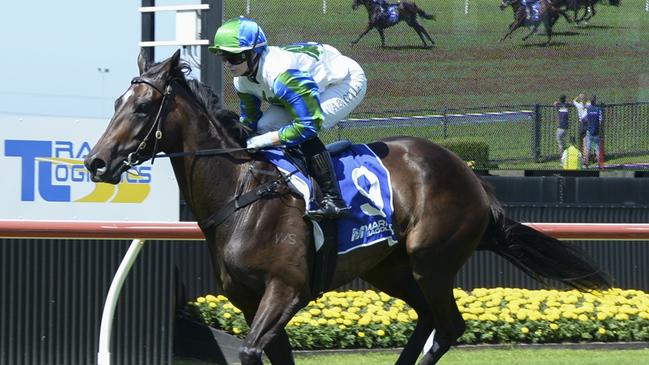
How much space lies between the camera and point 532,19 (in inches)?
351

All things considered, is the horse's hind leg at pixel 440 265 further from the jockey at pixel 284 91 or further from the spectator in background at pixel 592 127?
the spectator in background at pixel 592 127

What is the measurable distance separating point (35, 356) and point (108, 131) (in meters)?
1.98

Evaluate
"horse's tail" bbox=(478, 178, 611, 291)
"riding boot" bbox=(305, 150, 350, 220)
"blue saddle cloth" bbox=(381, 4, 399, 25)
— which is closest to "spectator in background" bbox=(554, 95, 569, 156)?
"blue saddle cloth" bbox=(381, 4, 399, 25)

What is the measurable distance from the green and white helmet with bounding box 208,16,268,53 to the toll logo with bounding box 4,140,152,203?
5.77 feet

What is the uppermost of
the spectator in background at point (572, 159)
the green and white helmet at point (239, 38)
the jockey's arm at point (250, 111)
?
the green and white helmet at point (239, 38)

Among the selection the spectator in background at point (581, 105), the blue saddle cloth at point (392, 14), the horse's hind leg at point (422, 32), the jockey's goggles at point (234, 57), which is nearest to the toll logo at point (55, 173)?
the jockey's goggles at point (234, 57)

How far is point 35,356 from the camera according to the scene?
618 cm

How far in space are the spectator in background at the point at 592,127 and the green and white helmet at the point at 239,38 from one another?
181 inches

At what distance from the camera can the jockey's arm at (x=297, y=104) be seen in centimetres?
490

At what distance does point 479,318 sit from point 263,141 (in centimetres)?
266

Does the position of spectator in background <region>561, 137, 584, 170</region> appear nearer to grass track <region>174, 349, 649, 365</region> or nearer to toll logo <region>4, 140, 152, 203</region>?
grass track <region>174, 349, 649, 365</region>

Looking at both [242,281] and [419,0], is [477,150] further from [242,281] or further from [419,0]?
[242,281]

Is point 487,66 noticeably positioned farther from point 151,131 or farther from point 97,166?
point 97,166

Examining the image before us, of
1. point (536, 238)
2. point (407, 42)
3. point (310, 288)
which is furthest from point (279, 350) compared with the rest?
point (407, 42)
